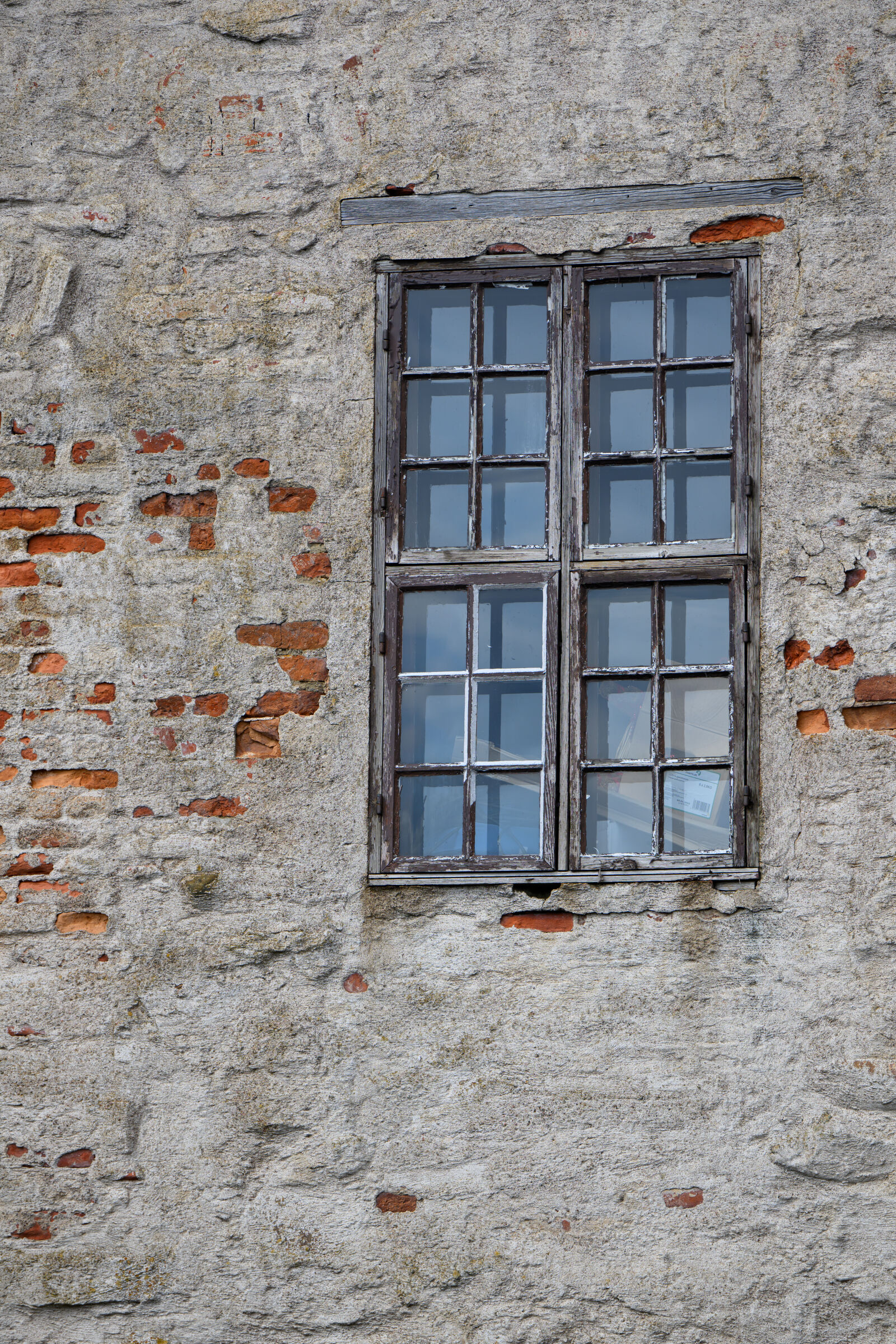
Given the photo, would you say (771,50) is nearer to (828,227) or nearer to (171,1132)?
(828,227)

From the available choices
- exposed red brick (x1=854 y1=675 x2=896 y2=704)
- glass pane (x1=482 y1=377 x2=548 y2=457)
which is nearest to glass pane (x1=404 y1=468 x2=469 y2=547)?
glass pane (x1=482 y1=377 x2=548 y2=457)

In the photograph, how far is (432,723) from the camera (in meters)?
4.27

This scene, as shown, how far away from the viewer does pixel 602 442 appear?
4344 mm

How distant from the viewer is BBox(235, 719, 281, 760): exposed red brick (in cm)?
420

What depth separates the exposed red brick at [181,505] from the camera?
4332 mm

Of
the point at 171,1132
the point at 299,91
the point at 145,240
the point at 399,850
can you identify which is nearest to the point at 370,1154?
the point at 171,1132

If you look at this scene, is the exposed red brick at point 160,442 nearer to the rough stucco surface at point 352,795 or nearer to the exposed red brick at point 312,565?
the rough stucco surface at point 352,795

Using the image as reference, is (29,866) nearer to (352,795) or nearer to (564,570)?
(352,795)

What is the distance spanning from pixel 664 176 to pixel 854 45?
26.4 inches

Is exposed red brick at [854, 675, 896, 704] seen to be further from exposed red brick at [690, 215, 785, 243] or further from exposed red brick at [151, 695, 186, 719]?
exposed red brick at [151, 695, 186, 719]

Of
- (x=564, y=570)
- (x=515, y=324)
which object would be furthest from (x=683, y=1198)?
(x=515, y=324)

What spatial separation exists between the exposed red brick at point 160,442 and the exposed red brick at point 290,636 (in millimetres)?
609

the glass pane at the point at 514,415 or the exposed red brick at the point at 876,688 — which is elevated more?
the glass pane at the point at 514,415

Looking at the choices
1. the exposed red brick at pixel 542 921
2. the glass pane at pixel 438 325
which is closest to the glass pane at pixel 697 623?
the exposed red brick at pixel 542 921
